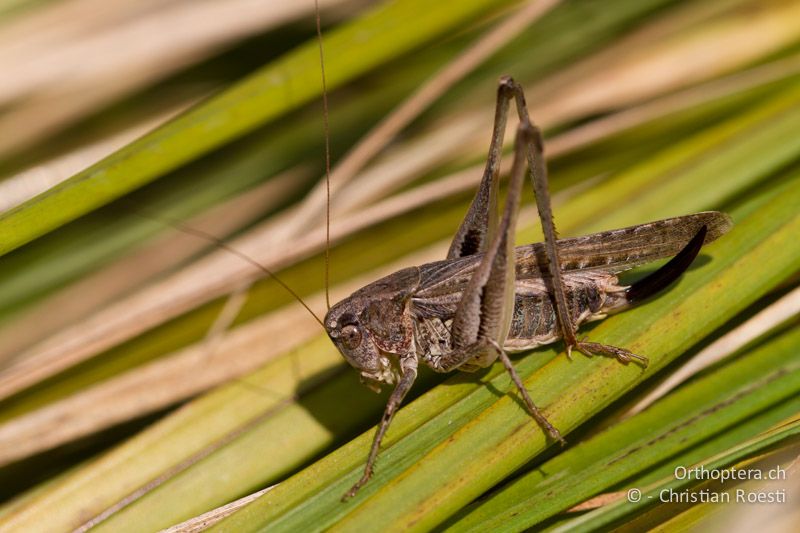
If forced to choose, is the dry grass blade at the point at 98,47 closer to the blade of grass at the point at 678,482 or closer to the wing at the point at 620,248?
the wing at the point at 620,248

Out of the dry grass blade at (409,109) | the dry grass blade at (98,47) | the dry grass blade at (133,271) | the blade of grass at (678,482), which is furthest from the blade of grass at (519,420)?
the dry grass blade at (98,47)

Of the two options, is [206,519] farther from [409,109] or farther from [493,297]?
[409,109]

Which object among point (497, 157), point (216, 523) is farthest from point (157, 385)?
point (497, 157)

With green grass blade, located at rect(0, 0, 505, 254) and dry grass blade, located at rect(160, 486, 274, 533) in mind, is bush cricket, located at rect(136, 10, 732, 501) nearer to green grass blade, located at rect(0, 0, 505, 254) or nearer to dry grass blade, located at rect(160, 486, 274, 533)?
green grass blade, located at rect(0, 0, 505, 254)

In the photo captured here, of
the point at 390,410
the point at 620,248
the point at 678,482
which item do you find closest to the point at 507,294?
the point at 620,248

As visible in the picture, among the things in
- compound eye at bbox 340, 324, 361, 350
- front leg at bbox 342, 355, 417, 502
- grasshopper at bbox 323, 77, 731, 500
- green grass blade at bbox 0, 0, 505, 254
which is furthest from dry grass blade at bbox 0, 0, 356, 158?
front leg at bbox 342, 355, 417, 502

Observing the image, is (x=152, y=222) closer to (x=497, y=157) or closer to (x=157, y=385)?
(x=157, y=385)

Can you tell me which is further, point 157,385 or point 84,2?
point 84,2

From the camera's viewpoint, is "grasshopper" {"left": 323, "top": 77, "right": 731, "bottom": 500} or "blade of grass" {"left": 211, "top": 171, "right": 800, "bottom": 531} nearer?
"blade of grass" {"left": 211, "top": 171, "right": 800, "bottom": 531}
